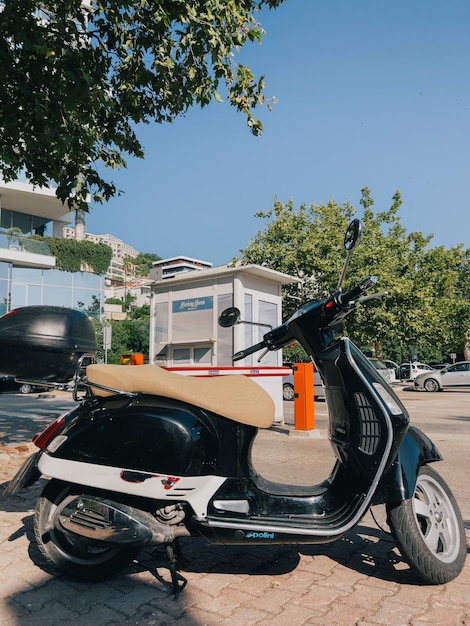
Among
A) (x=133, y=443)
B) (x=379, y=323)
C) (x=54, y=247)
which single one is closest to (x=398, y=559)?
(x=133, y=443)

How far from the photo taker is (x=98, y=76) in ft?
17.3

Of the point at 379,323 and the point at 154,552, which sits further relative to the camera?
the point at 379,323

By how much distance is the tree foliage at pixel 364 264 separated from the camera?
2088cm

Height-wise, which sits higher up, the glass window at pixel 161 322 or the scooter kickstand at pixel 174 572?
the glass window at pixel 161 322

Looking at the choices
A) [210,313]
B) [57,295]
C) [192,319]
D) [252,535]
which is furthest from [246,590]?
[57,295]

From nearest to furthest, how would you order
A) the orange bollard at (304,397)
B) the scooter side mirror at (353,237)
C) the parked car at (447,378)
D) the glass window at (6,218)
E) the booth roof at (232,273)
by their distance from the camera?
the scooter side mirror at (353,237)
the orange bollard at (304,397)
the booth roof at (232,273)
the parked car at (447,378)
the glass window at (6,218)

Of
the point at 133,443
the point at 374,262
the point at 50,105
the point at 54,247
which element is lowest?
the point at 133,443

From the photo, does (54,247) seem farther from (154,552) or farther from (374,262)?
(154,552)

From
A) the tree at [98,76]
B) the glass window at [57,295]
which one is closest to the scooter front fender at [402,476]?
the tree at [98,76]

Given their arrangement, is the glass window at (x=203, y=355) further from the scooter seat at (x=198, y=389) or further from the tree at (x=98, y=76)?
the scooter seat at (x=198, y=389)

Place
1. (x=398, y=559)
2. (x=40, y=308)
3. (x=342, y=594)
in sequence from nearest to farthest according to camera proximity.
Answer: (x=342, y=594) → (x=398, y=559) → (x=40, y=308)

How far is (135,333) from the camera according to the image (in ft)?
149

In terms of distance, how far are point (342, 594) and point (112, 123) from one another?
5.53 m

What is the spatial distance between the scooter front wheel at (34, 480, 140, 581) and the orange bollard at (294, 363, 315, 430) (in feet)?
18.4
